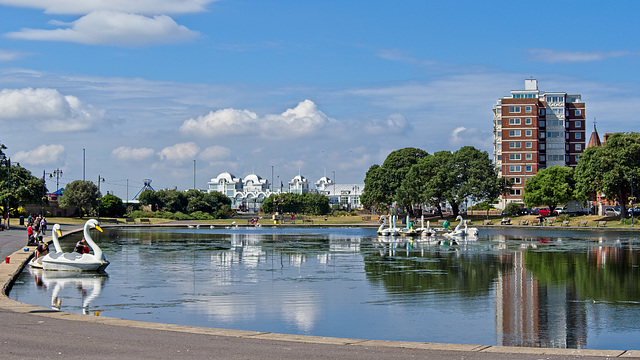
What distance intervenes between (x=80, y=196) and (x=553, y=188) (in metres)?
69.2

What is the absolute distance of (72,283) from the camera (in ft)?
84.7

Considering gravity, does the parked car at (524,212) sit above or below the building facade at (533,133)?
below

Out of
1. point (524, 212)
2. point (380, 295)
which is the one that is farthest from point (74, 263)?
point (524, 212)

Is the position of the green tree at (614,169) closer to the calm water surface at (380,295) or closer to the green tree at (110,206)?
the calm water surface at (380,295)

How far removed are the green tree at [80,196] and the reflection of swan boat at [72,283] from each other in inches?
3177

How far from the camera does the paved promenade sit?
12242 mm

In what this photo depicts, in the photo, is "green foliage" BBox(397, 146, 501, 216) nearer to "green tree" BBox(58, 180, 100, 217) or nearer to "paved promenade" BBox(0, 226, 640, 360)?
"green tree" BBox(58, 180, 100, 217)

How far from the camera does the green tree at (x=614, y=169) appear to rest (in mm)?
82500

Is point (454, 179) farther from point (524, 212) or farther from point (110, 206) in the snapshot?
point (110, 206)

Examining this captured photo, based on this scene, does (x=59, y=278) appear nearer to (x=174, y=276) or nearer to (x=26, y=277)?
(x=26, y=277)

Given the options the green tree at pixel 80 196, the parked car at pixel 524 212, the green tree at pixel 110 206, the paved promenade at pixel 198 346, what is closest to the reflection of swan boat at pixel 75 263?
the paved promenade at pixel 198 346

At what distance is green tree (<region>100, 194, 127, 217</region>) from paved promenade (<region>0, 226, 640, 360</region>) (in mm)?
101422

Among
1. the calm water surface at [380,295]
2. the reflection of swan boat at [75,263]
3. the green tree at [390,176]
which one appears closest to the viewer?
the calm water surface at [380,295]

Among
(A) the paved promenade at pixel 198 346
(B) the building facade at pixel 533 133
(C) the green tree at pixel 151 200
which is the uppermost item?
(B) the building facade at pixel 533 133
